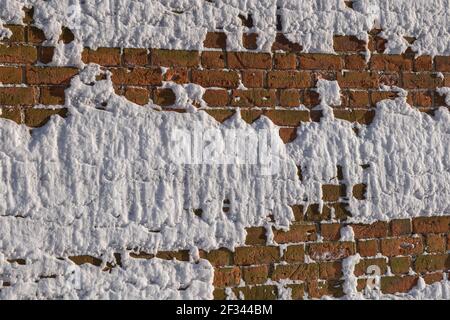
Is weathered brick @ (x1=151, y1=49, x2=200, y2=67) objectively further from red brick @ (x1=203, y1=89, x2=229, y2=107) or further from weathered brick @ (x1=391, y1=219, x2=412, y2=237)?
weathered brick @ (x1=391, y1=219, x2=412, y2=237)

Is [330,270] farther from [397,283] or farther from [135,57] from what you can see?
[135,57]

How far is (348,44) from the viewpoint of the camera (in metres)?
2.42

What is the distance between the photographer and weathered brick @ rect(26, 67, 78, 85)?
6.96ft

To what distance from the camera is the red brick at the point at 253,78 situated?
2307 mm

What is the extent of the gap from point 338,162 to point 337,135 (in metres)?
0.11

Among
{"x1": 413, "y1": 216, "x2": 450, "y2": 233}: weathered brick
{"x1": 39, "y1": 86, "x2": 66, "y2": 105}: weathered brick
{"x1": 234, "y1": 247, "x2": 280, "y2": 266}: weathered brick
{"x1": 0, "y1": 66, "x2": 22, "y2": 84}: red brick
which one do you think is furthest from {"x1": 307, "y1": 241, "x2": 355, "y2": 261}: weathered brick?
{"x1": 0, "y1": 66, "x2": 22, "y2": 84}: red brick

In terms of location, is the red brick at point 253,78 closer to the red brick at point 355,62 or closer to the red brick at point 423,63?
the red brick at point 355,62

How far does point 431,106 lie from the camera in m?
2.49

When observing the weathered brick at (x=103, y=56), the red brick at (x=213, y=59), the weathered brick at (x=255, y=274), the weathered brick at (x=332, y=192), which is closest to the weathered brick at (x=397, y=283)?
the weathered brick at (x=332, y=192)

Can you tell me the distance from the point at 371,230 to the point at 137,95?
3.43ft

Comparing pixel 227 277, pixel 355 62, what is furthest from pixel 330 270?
pixel 355 62

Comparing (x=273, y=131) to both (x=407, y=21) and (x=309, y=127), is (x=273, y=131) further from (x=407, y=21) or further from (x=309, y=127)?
(x=407, y=21)

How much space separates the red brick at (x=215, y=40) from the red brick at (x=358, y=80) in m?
0.48

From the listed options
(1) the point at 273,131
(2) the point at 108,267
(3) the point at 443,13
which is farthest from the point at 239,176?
(3) the point at 443,13
